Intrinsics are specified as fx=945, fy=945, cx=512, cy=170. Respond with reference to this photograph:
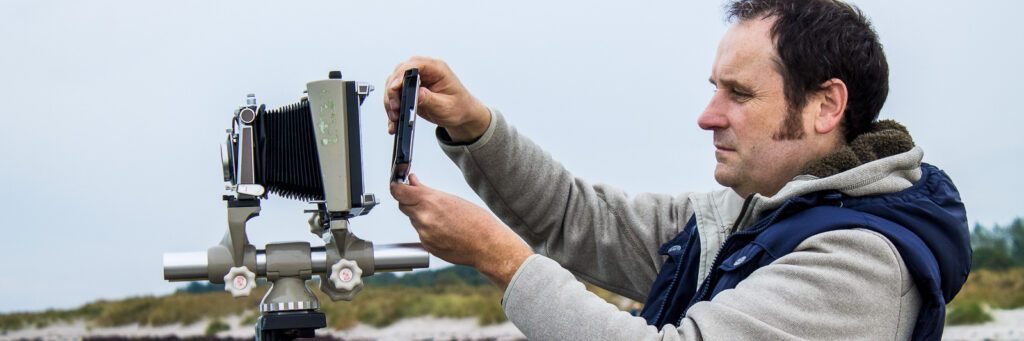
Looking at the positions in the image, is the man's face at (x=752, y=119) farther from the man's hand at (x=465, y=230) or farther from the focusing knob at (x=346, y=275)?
the focusing knob at (x=346, y=275)

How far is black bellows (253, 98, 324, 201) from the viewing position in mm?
2277

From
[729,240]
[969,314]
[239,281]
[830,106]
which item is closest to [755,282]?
[729,240]

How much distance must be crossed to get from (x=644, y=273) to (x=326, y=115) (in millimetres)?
1494

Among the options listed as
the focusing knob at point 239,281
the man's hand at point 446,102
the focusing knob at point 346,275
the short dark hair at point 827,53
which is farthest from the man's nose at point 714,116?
the focusing knob at point 239,281

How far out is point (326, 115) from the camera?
219 centimetres

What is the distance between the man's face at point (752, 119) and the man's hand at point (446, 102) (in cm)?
68

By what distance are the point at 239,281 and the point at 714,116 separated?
136cm

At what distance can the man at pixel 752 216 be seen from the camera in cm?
212

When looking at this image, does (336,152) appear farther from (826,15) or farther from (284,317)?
(826,15)

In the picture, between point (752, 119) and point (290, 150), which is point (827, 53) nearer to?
point (752, 119)

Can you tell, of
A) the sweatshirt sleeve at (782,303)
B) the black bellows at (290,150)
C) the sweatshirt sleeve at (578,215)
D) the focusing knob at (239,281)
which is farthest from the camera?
the sweatshirt sleeve at (578,215)

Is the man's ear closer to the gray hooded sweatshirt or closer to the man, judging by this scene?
the man

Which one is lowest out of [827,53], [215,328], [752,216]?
[215,328]

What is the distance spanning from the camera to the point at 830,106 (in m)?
2.63
